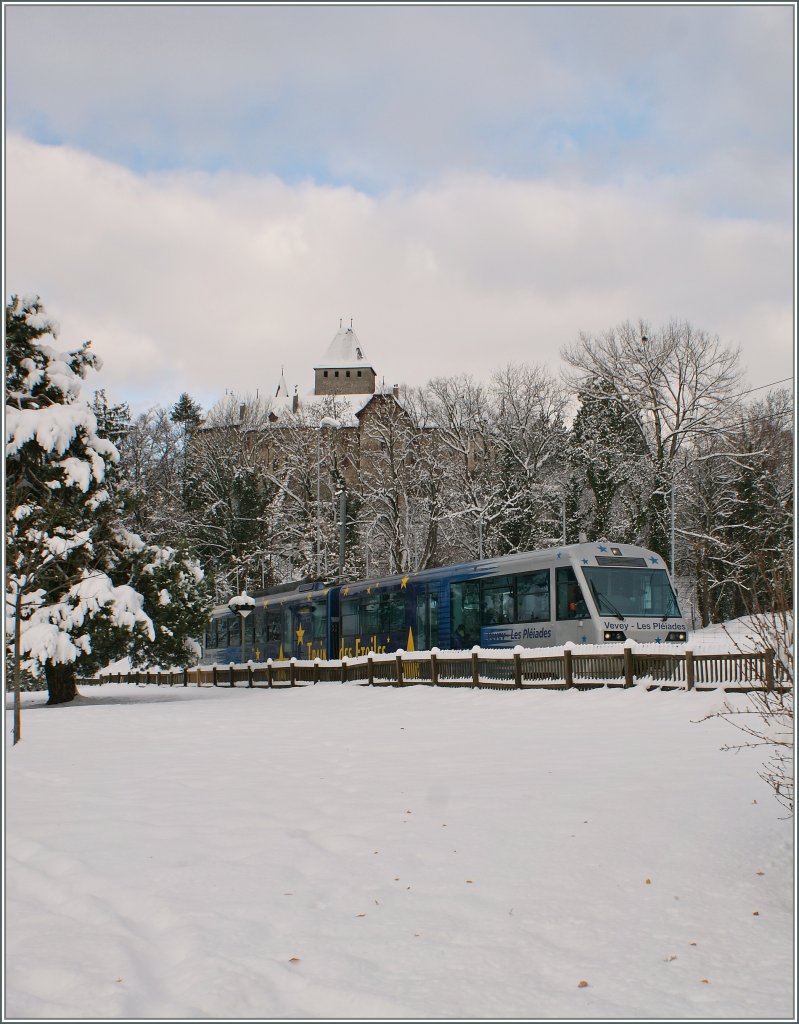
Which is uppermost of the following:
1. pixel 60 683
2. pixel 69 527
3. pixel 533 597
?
pixel 69 527

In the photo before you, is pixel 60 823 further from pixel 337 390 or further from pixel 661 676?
pixel 337 390

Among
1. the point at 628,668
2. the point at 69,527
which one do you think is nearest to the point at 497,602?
the point at 628,668

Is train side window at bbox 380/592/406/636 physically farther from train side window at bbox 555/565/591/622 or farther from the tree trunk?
the tree trunk

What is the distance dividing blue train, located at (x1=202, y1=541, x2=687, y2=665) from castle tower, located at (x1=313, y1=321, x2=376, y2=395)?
8741cm

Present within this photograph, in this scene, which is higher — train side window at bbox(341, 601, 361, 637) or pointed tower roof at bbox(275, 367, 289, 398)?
pointed tower roof at bbox(275, 367, 289, 398)

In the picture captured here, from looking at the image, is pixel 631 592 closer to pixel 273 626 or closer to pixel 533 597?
pixel 533 597

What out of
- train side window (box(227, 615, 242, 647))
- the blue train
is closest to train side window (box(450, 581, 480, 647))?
the blue train

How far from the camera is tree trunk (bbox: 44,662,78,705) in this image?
29502mm

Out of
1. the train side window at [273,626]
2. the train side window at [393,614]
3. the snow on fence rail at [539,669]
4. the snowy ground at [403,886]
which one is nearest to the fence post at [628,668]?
the snow on fence rail at [539,669]

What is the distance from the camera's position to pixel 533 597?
2684 cm

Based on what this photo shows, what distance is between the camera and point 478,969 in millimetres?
5887

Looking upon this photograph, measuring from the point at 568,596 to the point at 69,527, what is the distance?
1227 cm

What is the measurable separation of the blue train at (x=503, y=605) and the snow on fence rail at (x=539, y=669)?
174 centimetres

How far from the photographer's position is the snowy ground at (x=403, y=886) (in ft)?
18.1
